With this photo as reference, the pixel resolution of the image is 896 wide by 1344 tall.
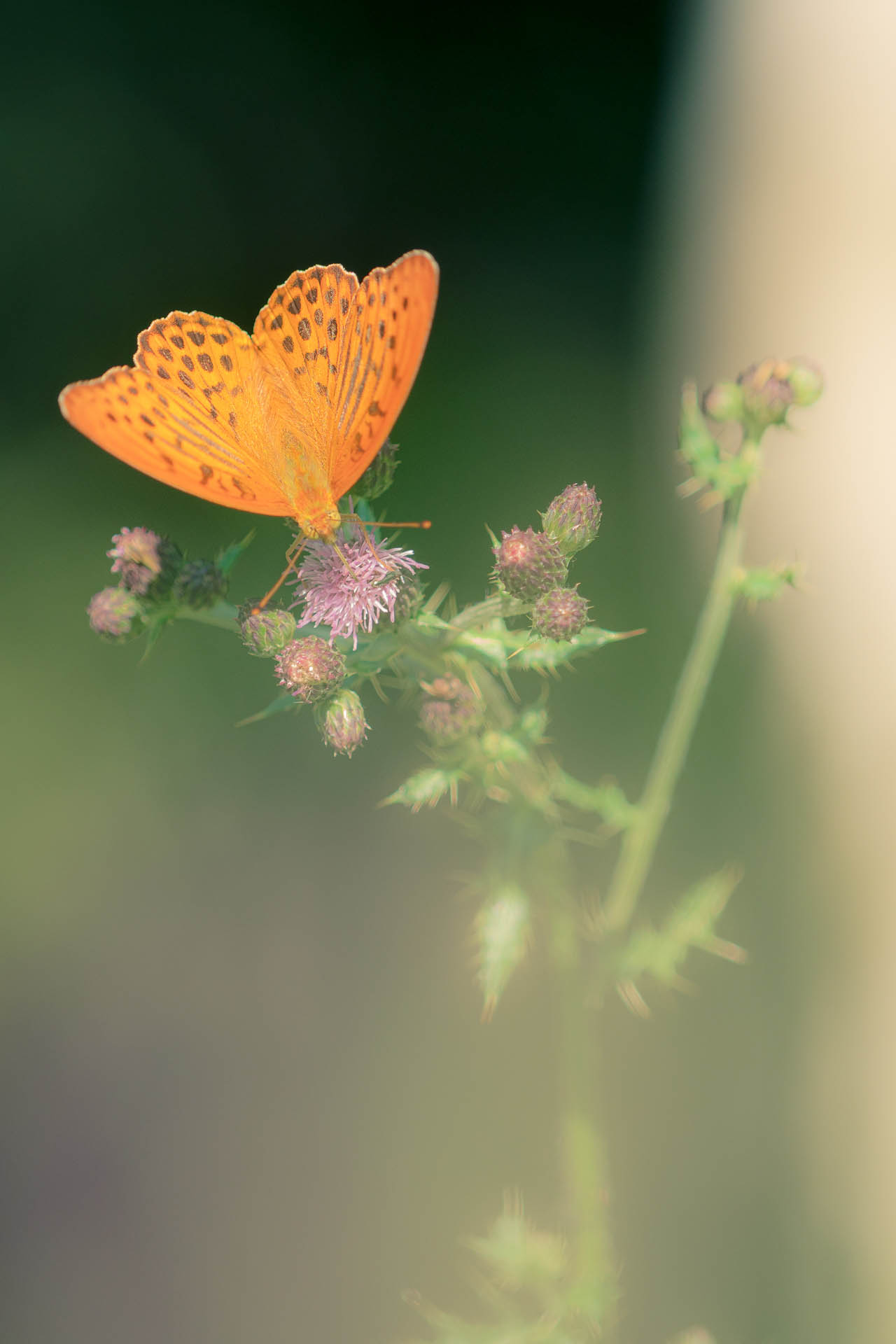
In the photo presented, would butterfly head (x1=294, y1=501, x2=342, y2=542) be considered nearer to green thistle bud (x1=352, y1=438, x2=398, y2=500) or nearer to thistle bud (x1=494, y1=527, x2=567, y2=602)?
green thistle bud (x1=352, y1=438, x2=398, y2=500)

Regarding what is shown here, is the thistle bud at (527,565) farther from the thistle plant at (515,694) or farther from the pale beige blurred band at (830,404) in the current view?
the pale beige blurred band at (830,404)

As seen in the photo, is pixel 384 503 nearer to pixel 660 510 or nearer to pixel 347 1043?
pixel 660 510

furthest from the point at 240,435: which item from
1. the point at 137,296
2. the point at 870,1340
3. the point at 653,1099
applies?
the point at 870,1340

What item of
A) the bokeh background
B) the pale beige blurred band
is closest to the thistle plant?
the bokeh background

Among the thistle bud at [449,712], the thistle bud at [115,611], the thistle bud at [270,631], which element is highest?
the thistle bud at [449,712]

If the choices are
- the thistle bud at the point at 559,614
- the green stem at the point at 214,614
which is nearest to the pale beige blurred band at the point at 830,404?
the thistle bud at the point at 559,614
